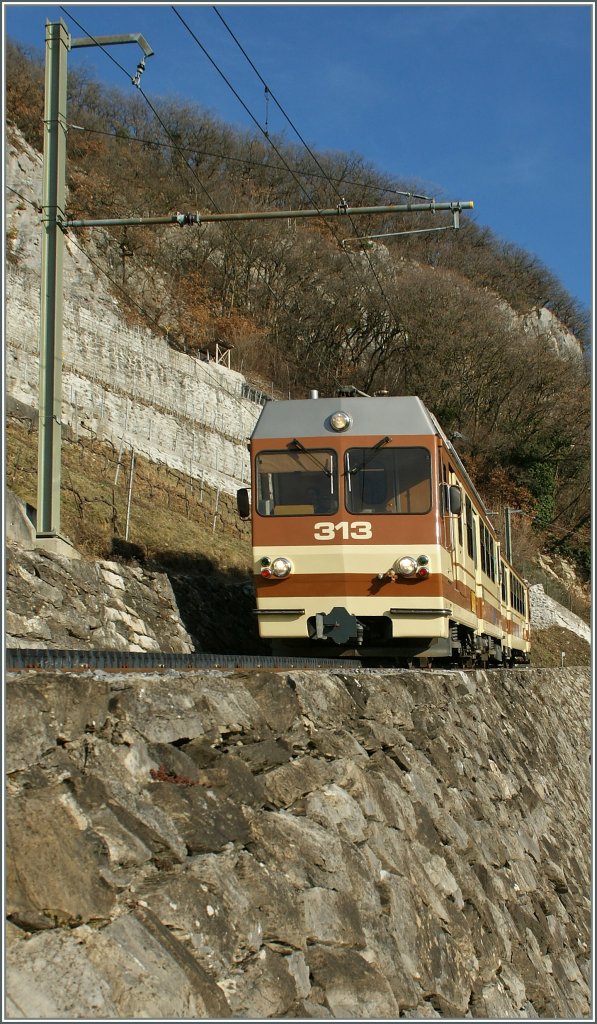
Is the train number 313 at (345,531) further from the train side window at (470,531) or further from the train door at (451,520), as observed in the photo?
the train side window at (470,531)

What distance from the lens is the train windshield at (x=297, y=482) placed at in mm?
12617

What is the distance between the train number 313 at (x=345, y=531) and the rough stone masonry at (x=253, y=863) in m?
3.10

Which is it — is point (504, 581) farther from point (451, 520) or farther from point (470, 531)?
point (451, 520)

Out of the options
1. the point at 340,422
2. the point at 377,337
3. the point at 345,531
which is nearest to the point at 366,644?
the point at 345,531

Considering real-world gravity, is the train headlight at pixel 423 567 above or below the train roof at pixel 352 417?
below

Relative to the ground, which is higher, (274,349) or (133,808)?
(274,349)

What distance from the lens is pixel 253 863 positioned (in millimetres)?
4816

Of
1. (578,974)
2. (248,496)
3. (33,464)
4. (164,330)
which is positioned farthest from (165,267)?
(578,974)

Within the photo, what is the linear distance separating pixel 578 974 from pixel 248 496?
6549 mm

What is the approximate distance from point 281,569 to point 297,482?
1166 mm

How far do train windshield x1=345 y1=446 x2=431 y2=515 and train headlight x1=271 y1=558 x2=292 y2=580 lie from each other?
1.01 metres

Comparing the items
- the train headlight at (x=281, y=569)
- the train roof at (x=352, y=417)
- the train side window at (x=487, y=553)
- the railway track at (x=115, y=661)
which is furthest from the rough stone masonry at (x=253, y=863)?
the train side window at (x=487, y=553)

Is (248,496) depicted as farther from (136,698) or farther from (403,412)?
(136,698)

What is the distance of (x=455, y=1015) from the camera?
603 cm
